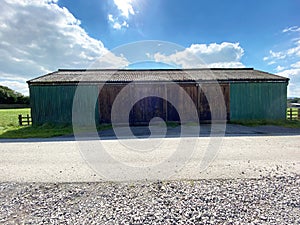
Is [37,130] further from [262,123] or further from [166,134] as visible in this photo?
[262,123]

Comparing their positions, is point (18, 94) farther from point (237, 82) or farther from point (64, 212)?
point (64, 212)

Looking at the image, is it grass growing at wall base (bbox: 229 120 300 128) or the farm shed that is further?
the farm shed

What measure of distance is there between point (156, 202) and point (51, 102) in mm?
11267

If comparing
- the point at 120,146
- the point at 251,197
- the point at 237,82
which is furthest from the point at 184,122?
the point at 251,197

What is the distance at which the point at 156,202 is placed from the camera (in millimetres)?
2895

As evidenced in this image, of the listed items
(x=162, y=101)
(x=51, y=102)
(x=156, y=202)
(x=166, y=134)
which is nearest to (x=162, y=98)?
(x=162, y=101)

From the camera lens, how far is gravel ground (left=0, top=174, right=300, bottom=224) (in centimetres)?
248

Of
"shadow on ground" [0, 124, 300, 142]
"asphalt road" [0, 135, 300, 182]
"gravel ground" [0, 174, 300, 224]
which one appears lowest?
"gravel ground" [0, 174, 300, 224]

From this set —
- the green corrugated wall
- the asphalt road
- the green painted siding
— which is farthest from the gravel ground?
the green painted siding

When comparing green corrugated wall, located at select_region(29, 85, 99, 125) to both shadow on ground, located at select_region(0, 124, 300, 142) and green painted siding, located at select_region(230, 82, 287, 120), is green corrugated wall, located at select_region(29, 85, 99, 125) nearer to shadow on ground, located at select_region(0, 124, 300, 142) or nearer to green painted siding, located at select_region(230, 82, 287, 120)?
shadow on ground, located at select_region(0, 124, 300, 142)

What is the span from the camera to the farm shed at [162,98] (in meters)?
11.9

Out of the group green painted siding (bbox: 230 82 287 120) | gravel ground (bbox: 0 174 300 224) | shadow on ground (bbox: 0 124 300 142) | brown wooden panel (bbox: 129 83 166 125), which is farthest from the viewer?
green painted siding (bbox: 230 82 287 120)

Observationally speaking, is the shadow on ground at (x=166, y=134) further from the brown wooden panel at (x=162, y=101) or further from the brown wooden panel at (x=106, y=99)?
the brown wooden panel at (x=162, y=101)

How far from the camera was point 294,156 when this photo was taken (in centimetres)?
508
